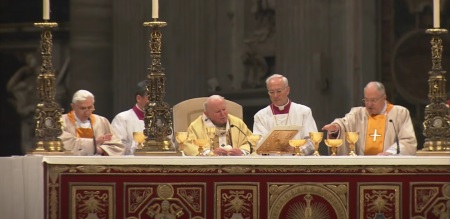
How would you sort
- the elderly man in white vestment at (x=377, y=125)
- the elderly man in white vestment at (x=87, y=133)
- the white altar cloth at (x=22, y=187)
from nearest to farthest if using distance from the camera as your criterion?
the white altar cloth at (x=22, y=187)
the elderly man in white vestment at (x=377, y=125)
the elderly man in white vestment at (x=87, y=133)

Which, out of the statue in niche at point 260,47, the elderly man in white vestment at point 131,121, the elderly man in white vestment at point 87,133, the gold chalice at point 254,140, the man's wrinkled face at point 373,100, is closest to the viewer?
the gold chalice at point 254,140

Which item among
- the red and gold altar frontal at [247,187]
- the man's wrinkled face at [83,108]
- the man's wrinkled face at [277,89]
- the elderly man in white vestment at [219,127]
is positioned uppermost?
the man's wrinkled face at [277,89]

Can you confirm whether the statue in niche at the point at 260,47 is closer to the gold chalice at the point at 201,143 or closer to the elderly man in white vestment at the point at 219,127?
the elderly man in white vestment at the point at 219,127

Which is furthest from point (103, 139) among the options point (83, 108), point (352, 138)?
point (352, 138)

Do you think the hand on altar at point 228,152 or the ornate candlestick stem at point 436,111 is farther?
the hand on altar at point 228,152

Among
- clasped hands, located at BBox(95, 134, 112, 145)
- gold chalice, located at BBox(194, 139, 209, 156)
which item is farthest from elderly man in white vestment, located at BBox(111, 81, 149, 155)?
gold chalice, located at BBox(194, 139, 209, 156)

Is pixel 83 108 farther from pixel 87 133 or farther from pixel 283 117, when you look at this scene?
pixel 283 117

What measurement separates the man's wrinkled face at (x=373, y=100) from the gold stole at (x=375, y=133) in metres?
0.06

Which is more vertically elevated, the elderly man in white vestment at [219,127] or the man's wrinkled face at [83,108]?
the man's wrinkled face at [83,108]

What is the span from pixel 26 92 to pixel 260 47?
3804mm

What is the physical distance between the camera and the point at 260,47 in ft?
59.1

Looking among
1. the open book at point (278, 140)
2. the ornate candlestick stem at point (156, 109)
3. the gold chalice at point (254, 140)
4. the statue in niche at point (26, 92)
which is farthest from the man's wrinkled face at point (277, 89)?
the statue in niche at point (26, 92)

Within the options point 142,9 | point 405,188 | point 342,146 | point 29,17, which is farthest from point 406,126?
point 29,17

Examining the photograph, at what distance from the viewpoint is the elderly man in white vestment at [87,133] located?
12922 mm
